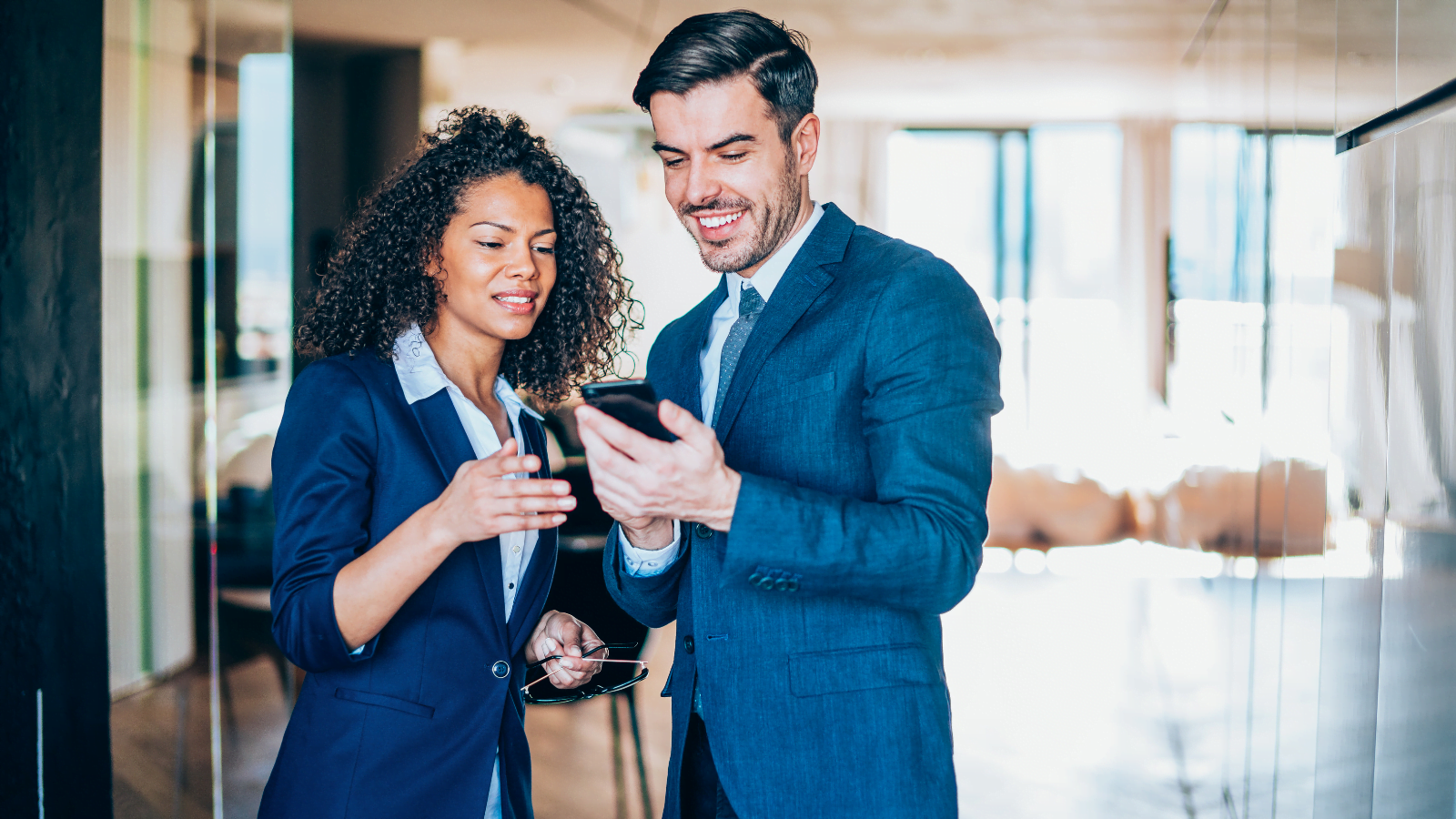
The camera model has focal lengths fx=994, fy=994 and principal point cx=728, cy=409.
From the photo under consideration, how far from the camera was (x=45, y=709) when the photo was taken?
2.02 meters

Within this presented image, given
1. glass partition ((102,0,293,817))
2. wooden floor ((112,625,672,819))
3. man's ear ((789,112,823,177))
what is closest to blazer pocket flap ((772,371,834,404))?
man's ear ((789,112,823,177))

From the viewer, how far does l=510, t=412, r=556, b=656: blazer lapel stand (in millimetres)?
1415

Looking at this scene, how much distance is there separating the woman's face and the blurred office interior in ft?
2.39

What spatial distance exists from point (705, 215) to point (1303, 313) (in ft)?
5.87

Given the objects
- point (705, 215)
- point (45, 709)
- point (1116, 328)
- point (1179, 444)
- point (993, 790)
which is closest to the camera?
point (705, 215)

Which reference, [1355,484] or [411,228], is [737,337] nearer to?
[411,228]

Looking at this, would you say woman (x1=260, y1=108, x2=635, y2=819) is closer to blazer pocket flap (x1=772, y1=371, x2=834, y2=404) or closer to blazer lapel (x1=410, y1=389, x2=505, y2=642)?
blazer lapel (x1=410, y1=389, x2=505, y2=642)

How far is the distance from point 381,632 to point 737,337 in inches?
24.4

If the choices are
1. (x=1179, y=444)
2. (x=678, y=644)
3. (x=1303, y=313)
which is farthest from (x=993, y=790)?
(x=1179, y=444)

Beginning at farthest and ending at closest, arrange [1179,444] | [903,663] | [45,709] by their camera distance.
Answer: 1. [1179,444]
2. [45,709]
3. [903,663]

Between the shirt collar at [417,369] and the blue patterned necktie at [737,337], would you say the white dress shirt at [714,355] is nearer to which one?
the blue patterned necktie at [737,337]

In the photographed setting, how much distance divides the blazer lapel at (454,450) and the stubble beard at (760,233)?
42cm

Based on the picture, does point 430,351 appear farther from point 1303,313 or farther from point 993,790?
point 993,790

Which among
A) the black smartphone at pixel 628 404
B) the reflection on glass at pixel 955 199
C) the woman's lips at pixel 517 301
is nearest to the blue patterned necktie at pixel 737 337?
the black smartphone at pixel 628 404
